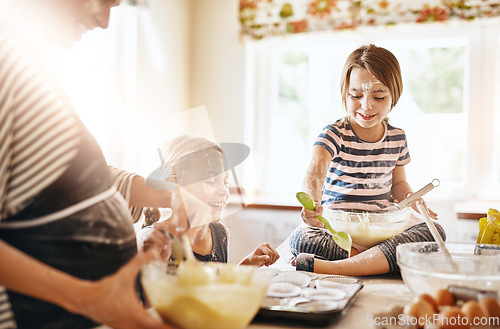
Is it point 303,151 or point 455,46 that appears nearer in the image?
point 455,46

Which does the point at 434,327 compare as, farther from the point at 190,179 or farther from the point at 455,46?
the point at 455,46

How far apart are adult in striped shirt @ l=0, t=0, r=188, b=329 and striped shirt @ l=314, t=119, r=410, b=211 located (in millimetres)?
1156

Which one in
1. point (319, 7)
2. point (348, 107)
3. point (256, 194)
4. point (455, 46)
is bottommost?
point (256, 194)

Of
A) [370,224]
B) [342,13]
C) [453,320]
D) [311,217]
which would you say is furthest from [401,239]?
[342,13]

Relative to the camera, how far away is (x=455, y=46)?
2.90m

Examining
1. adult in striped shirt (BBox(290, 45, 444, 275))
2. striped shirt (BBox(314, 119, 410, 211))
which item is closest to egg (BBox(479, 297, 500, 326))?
adult in striped shirt (BBox(290, 45, 444, 275))

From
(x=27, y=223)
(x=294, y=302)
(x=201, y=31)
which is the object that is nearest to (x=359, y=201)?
(x=294, y=302)

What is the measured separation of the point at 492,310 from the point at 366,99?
109 cm

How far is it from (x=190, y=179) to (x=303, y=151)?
79.6 inches

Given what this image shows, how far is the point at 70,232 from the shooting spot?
0.63 meters

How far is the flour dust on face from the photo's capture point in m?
1.64

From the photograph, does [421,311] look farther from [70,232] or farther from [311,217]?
[311,217]

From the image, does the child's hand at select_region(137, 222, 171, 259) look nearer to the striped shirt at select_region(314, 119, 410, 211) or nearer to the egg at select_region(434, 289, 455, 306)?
the egg at select_region(434, 289, 455, 306)

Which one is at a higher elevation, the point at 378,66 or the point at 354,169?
the point at 378,66
